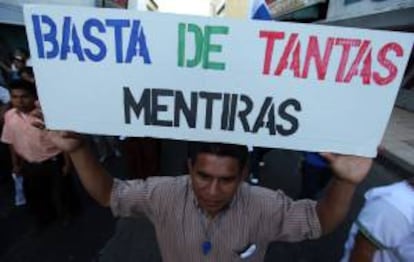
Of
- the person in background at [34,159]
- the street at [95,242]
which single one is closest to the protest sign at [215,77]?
the person in background at [34,159]

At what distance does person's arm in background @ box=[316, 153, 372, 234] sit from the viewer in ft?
5.31

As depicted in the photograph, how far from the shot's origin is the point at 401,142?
9148 mm

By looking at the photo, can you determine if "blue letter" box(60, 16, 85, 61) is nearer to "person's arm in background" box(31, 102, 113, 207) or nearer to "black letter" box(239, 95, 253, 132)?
"person's arm in background" box(31, 102, 113, 207)

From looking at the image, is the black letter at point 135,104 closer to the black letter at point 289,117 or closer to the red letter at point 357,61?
the black letter at point 289,117

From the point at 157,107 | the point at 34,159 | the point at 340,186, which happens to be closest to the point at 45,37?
the point at 157,107

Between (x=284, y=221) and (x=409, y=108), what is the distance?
1218 cm

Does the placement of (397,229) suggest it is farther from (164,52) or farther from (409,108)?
(409,108)

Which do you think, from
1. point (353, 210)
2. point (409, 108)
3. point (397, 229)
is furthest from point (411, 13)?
point (397, 229)

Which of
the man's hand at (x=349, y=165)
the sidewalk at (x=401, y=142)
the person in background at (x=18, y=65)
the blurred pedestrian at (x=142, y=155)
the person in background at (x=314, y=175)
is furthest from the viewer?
the person in background at (x=18, y=65)

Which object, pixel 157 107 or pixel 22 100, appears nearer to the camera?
pixel 157 107

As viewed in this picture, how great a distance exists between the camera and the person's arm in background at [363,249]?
1918 mm

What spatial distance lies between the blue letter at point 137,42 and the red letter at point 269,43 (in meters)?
0.39

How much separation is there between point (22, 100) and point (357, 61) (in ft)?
11.1

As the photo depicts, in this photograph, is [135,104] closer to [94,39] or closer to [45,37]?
[94,39]
